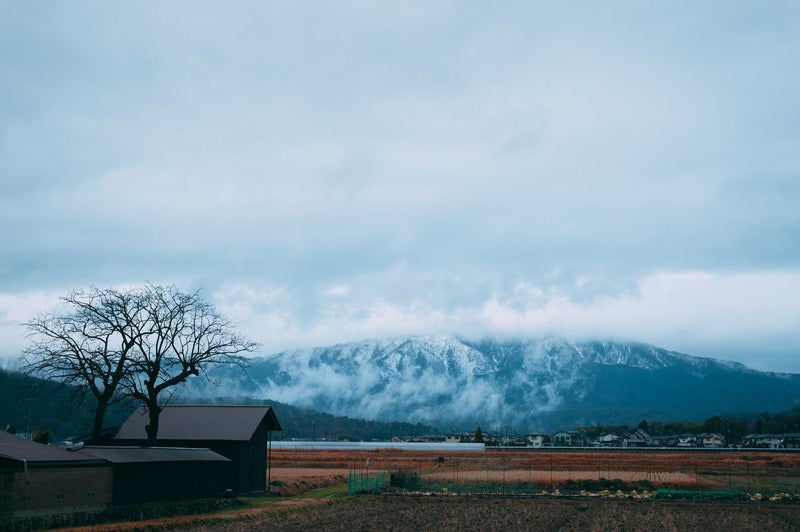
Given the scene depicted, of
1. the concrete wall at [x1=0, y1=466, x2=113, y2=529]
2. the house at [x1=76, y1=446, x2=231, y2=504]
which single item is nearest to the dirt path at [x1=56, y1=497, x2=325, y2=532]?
the concrete wall at [x1=0, y1=466, x2=113, y2=529]

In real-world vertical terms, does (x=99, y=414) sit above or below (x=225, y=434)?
above

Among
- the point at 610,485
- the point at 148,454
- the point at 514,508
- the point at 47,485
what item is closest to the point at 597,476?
the point at 610,485

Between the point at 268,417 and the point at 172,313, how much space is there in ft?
35.0

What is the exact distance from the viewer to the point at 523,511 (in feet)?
142

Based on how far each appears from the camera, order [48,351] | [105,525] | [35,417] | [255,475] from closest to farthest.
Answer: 1. [105,525]
2. [48,351]
3. [255,475]
4. [35,417]

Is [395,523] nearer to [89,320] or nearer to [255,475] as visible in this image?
[255,475]

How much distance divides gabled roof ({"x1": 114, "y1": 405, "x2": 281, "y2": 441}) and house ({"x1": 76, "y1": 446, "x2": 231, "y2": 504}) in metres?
2.93

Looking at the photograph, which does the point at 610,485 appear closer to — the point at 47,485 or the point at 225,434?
the point at 225,434

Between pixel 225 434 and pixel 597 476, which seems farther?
pixel 597 476

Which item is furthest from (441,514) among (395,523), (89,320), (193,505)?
(89,320)

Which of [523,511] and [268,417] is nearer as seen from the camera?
[523,511]

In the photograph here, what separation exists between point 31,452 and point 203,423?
19.9 meters

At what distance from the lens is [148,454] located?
43250 millimetres

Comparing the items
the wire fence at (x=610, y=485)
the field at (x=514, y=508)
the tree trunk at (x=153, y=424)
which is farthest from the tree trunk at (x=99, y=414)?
the wire fence at (x=610, y=485)
